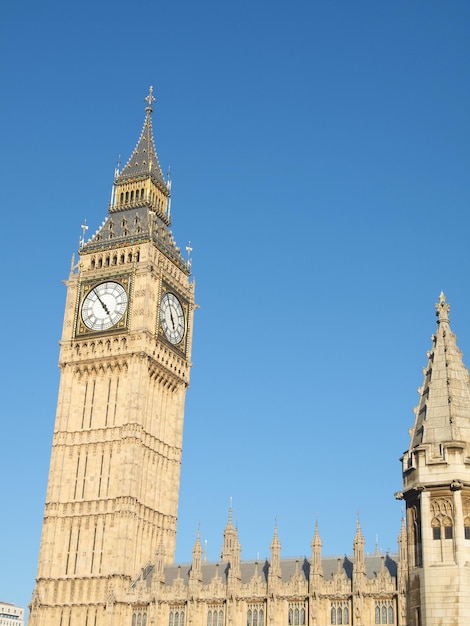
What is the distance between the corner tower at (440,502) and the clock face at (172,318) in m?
60.0

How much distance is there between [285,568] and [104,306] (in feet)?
92.6

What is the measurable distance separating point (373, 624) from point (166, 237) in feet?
134

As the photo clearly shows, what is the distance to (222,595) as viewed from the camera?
67.6m

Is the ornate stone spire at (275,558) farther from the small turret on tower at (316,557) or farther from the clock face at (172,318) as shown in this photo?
Result: the clock face at (172,318)

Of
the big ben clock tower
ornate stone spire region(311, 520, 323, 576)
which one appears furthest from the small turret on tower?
the big ben clock tower

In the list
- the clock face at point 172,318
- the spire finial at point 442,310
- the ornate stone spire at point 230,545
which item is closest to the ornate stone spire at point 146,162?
the clock face at point 172,318

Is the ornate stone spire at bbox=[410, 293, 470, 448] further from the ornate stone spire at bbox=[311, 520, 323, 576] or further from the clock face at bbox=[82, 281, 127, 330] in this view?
the clock face at bbox=[82, 281, 127, 330]

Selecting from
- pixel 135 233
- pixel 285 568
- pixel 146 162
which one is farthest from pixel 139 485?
pixel 146 162

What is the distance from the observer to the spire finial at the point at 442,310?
24281 millimetres

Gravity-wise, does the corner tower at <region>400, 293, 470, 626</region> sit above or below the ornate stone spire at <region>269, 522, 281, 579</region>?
below

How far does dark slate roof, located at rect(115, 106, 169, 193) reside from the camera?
90.1 metres

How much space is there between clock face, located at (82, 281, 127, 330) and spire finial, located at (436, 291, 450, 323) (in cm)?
5797

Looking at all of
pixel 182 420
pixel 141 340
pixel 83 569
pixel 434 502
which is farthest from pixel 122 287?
pixel 434 502

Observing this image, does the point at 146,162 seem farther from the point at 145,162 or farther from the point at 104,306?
the point at 104,306
